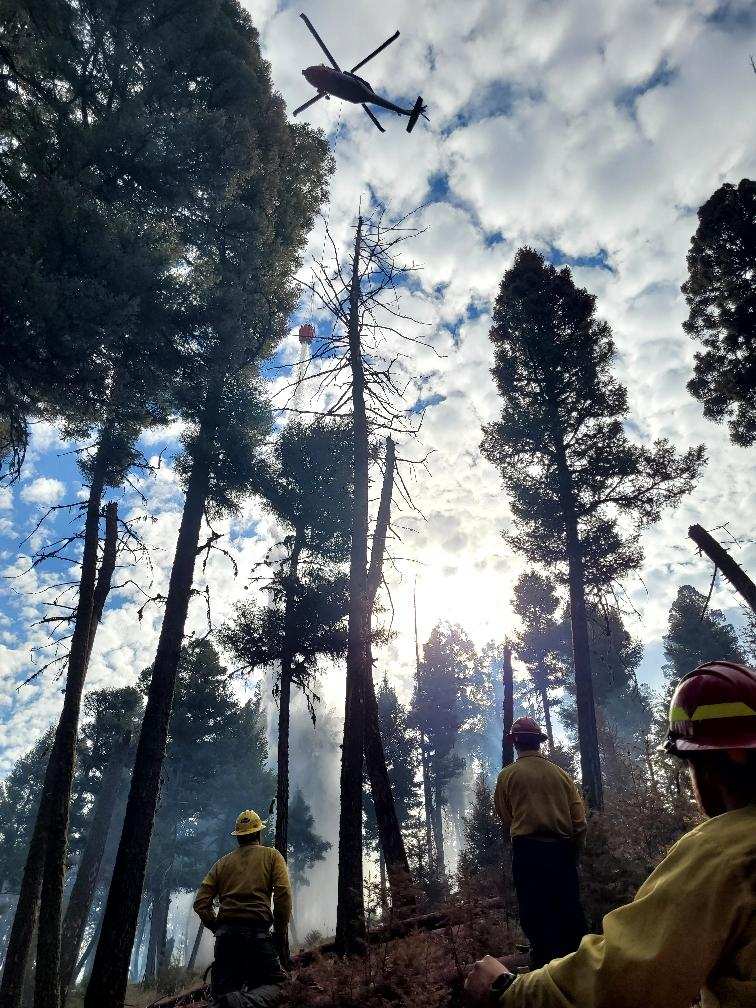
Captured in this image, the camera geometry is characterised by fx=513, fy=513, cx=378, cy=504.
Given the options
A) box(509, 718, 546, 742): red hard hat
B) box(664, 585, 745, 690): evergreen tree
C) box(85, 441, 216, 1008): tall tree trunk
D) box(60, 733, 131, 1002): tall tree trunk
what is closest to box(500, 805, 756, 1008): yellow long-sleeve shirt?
box(509, 718, 546, 742): red hard hat

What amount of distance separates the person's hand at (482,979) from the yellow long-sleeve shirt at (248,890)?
3867 millimetres

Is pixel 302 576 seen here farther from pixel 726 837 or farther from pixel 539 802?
pixel 726 837

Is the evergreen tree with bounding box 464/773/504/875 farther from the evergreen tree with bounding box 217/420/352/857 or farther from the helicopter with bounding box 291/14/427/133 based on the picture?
the helicopter with bounding box 291/14/427/133

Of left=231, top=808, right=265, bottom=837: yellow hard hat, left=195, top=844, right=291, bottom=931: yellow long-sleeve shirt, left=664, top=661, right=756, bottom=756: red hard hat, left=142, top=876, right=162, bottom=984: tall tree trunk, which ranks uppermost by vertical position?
left=664, top=661, right=756, bottom=756: red hard hat

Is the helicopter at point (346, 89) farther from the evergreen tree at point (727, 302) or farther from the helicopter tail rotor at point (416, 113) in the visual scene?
the evergreen tree at point (727, 302)

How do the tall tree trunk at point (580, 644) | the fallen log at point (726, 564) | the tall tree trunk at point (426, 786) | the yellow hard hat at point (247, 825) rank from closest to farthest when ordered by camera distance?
the yellow hard hat at point (247, 825), the fallen log at point (726, 564), the tall tree trunk at point (580, 644), the tall tree trunk at point (426, 786)

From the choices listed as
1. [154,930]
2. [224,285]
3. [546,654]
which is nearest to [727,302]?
[224,285]

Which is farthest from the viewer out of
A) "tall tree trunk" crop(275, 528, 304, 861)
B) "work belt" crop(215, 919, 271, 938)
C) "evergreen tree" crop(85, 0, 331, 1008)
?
"tall tree trunk" crop(275, 528, 304, 861)

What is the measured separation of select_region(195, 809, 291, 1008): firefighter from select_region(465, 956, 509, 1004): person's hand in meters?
3.49

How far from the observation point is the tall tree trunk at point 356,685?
6908 mm

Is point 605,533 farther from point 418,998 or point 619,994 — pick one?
point 619,994

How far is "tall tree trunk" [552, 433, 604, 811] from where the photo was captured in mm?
11500

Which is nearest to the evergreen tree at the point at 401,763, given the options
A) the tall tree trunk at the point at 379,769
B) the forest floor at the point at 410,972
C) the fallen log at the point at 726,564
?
the tall tree trunk at the point at 379,769

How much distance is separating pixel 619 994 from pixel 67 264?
10.1 metres
